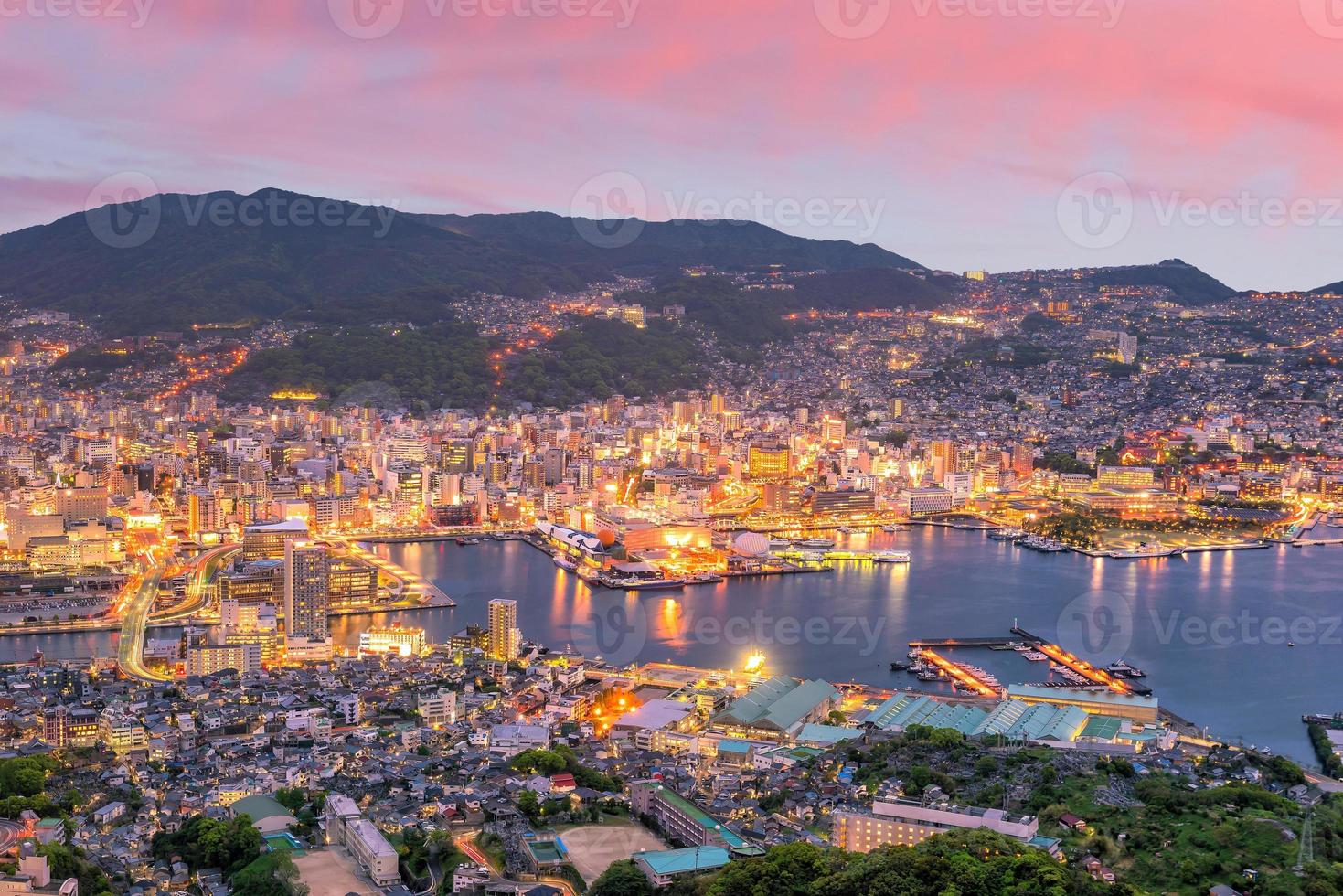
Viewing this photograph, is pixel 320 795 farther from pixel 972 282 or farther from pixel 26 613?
pixel 972 282

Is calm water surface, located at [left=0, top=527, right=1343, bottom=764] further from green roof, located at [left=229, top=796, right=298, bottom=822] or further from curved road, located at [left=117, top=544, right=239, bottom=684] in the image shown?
green roof, located at [left=229, top=796, right=298, bottom=822]

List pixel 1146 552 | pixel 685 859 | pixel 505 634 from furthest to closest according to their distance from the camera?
1. pixel 1146 552
2. pixel 505 634
3. pixel 685 859

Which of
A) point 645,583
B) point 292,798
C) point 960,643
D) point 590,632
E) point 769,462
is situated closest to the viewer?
point 292,798

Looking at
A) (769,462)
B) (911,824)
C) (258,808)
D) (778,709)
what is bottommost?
(258,808)

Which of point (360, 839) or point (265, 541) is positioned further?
point (265, 541)

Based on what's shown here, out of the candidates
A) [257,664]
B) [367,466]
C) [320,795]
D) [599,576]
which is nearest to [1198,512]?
[599,576]

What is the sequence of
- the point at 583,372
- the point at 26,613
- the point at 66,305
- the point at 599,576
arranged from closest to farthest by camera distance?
the point at 26,613 < the point at 599,576 < the point at 583,372 < the point at 66,305

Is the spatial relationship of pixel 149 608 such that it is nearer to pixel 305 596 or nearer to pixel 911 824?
pixel 305 596

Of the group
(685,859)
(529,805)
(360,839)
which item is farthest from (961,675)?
(360,839)
